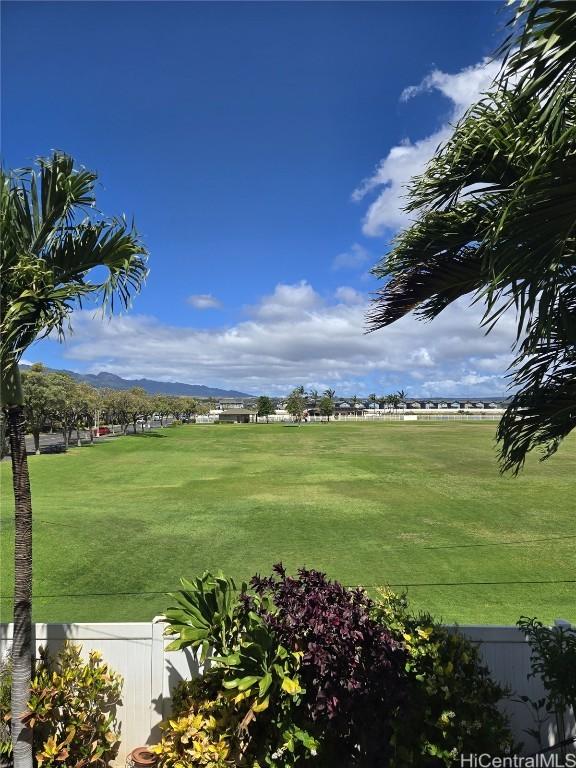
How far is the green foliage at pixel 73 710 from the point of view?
3.35 meters

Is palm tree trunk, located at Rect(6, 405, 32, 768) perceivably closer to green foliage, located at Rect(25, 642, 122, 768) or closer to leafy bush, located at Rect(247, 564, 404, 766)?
green foliage, located at Rect(25, 642, 122, 768)

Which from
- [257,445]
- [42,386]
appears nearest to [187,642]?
[42,386]

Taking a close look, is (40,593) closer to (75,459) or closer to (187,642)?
(187,642)

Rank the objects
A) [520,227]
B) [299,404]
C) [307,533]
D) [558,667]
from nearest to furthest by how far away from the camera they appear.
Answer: [520,227], [558,667], [307,533], [299,404]

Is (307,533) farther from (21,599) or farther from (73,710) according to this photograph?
(21,599)

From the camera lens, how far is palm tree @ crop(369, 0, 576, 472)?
159 centimetres

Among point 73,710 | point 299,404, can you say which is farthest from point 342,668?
point 299,404

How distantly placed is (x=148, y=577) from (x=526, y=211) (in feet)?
30.2

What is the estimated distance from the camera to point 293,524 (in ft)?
45.9

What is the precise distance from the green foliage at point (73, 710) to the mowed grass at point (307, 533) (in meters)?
3.47

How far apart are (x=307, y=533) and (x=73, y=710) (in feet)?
32.1

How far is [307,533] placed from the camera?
12914 mm

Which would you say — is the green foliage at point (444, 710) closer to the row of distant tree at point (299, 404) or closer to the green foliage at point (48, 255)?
the green foliage at point (48, 255)

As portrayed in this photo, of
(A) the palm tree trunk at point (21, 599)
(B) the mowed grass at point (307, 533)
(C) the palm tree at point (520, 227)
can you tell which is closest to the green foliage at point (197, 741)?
(A) the palm tree trunk at point (21, 599)
